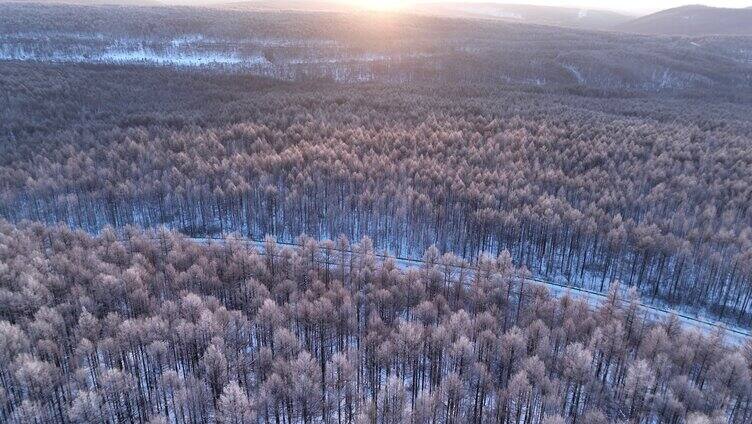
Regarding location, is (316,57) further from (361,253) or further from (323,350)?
(323,350)

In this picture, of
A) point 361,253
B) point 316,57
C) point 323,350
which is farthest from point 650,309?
point 316,57

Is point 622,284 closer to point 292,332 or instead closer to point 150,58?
point 292,332

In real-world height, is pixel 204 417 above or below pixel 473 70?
below

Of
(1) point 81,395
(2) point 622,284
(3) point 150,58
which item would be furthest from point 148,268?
(3) point 150,58

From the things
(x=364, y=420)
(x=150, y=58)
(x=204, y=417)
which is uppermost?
(x=150, y=58)

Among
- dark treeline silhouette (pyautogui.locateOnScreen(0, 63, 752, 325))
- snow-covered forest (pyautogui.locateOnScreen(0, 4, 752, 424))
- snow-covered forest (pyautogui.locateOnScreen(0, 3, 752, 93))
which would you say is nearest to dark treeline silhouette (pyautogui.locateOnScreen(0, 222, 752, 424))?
snow-covered forest (pyautogui.locateOnScreen(0, 4, 752, 424))

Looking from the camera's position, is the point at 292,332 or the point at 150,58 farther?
the point at 150,58
